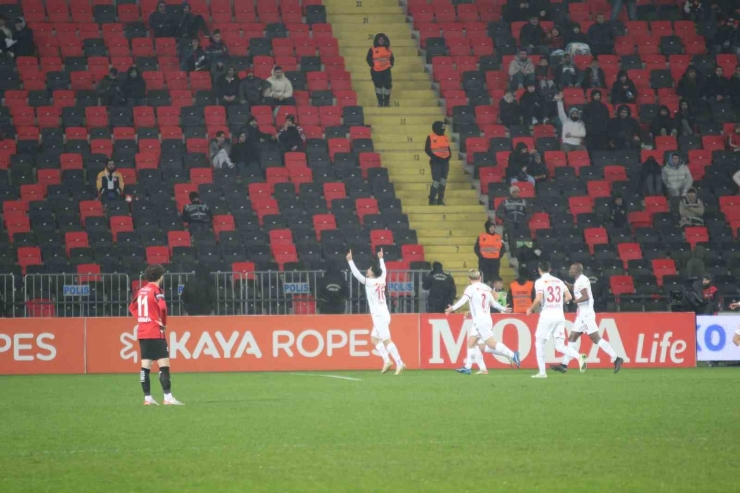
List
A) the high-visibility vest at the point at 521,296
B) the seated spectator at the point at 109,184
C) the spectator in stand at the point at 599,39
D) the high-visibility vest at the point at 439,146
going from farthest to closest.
Answer: the spectator in stand at the point at 599,39
the high-visibility vest at the point at 439,146
the seated spectator at the point at 109,184
the high-visibility vest at the point at 521,296

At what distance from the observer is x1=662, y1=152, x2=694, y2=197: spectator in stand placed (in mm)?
32281

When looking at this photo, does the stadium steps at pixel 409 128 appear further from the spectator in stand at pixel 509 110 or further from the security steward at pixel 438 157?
the spectator in stand at pixel 509 110

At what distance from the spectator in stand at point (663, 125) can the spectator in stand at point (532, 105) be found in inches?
121

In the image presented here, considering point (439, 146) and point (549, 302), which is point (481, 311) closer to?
point (549, 302)

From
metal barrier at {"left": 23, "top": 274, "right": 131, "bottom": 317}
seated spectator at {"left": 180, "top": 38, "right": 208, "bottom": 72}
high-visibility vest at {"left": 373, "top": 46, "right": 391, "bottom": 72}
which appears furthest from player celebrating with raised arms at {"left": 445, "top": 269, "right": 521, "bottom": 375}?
seated spectator at {"left": 180, "top": 38, "right": 208, "bottom": 72}

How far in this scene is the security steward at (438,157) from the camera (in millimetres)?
31438

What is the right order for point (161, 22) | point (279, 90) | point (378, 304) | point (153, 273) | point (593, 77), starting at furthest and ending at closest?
point (593, 77), point (161, 22), point (279, 90), point (378, 304), point (153, 273)

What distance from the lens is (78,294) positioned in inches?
1026

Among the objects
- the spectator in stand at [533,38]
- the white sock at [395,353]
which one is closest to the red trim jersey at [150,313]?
the white sock at [395,353]

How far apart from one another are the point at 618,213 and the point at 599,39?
7986 mm

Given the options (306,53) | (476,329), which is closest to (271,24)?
(306,53)

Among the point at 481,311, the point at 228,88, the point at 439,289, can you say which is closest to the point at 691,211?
the point at 439,289

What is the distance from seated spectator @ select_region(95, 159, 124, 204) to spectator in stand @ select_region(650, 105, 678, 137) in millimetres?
14726

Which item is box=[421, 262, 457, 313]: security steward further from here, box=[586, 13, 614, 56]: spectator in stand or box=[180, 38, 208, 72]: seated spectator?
Result: box=[586, 13, 614, 56]: spectator in stand
